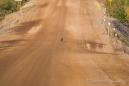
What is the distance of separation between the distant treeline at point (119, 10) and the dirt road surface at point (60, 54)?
156 inches

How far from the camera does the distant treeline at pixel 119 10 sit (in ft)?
119

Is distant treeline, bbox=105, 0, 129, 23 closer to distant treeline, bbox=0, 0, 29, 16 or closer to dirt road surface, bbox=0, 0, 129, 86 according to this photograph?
dirt road surface, bbox=0, 0, 129, 86

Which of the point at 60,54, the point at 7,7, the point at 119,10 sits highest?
the point at 7,7

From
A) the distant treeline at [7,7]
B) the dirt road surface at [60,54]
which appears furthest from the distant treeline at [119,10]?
the distant treeline at [7,7]

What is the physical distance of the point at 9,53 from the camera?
14.8m

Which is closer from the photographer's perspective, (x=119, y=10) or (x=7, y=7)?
(x=119, y=10)

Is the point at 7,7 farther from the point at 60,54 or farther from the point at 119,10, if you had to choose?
the point at 60,54

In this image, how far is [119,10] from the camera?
1458 inches

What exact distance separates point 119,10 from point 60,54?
24468mm

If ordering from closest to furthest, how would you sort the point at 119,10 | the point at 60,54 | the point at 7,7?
1. the point at 60,54
2. the point at 119,10
3. the point at 7,7

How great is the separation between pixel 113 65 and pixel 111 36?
1056 cm

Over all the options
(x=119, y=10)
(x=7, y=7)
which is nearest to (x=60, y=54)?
(x=119, y=10)

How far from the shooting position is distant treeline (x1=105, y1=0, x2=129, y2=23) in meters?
36.2

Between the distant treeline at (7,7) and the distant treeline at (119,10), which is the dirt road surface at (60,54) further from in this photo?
the distant treeline at (7,7)
